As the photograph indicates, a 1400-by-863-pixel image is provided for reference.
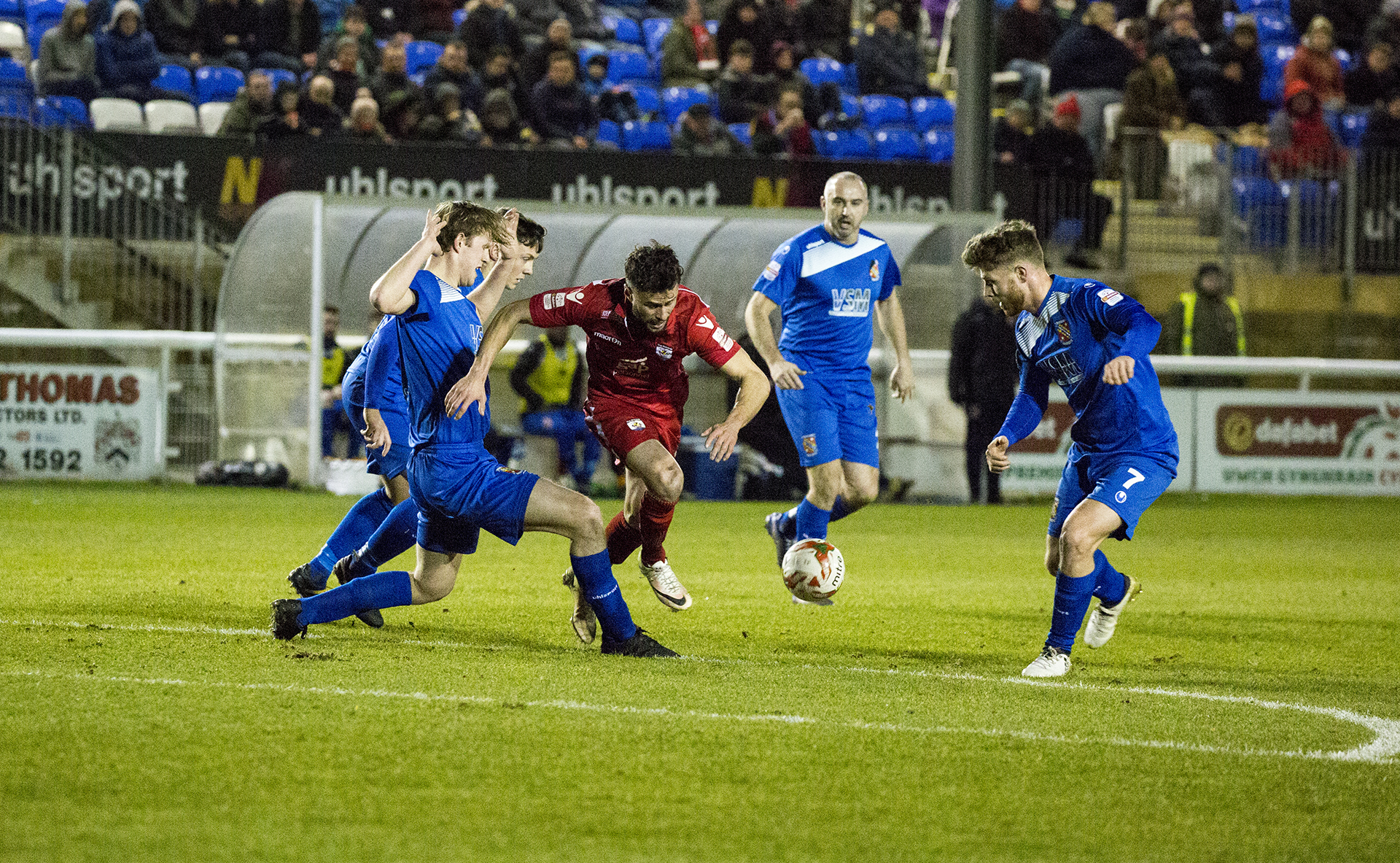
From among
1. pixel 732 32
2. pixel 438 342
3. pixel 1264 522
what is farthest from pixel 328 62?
pixel 438 342

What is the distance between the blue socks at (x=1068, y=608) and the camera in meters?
6.62

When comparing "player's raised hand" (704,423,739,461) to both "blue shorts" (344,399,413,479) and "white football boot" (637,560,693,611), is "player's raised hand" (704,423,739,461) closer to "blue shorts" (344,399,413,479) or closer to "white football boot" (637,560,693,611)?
"white football boot" (637,560,693,611)

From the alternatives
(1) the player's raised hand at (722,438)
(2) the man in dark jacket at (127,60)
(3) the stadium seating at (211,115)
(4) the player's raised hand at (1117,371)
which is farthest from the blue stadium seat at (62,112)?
(4) the player's raised hand at (1117,371)

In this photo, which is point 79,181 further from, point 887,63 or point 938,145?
point 887,63

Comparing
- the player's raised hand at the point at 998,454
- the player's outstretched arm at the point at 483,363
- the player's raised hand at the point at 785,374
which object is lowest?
the player's raised hand at the point at 998,454

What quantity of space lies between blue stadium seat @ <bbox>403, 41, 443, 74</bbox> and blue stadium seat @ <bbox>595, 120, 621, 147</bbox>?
7.62ft

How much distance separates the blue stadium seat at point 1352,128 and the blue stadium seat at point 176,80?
44.7ft

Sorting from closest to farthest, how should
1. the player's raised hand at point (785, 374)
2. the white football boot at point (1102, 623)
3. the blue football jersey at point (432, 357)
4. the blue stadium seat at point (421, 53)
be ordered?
the blue football jersey at point (432, 357), the white football boot at point (1102, 623), the player's raised hand at point (785, 374), the blue stadium seat at point (421, 53)

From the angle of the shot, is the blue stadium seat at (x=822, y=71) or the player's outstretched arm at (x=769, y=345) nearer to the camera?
the player's outstretched arm at (x=769, y=345)

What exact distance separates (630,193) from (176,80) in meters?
5.06

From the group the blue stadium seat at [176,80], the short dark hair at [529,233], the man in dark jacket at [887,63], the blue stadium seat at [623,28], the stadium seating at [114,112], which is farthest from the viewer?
the blue stadium seat at [623,28]

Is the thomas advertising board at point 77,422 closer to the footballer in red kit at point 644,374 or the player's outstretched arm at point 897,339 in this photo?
the player's outstretched arm at point 897,339

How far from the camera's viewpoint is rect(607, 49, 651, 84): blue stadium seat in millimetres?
21547

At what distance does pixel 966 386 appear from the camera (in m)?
15.4
